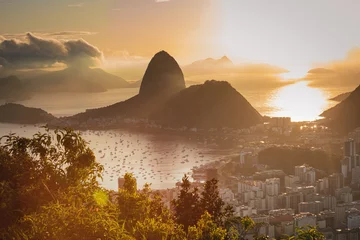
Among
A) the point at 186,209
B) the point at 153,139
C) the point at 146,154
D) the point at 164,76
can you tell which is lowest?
the point at 146,154

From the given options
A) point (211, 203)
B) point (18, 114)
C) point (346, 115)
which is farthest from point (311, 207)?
point (346, 115)

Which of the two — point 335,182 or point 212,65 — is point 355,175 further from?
point 212,65

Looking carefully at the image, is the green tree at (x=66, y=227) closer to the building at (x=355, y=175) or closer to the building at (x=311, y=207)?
the building at (x=311, y=207)

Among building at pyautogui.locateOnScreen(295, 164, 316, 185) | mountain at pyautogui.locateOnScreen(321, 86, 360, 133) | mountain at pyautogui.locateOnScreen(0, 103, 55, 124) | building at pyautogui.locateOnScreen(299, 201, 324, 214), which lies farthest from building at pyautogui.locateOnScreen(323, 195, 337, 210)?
mountain at pyautogui.locateOnScreen(321, 86, 360, 133)

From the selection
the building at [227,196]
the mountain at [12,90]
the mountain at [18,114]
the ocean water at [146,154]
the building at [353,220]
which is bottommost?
the building at [353,220]

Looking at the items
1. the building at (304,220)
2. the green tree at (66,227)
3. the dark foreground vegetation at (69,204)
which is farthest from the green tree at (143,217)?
the building at (304,220)

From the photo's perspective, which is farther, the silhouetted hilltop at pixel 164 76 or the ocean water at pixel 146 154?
the silhouetted hilltop at pixel 164 76

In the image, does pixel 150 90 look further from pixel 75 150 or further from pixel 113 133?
pixel 75 150
